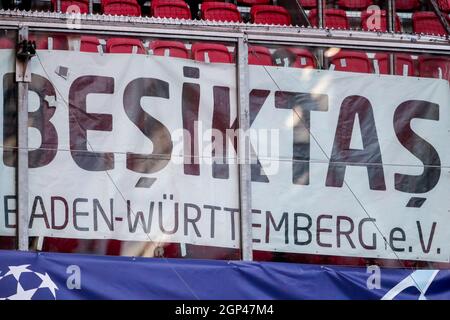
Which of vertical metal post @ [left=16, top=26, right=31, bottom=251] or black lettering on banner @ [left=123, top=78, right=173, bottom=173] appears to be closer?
vertical metal post @ [left=16, top=26, right=31, bottom=251]

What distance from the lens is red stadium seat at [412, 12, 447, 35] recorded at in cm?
1122

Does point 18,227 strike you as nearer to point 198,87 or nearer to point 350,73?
point 198,87

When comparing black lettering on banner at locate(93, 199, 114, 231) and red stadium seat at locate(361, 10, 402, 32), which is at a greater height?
red stadium seat at locate(361, 10, 402, 32)

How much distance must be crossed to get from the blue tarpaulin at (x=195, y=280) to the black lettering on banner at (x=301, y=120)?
705 mm

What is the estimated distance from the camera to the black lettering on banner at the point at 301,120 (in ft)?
27.9

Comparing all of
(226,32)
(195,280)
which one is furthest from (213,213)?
(226,32)

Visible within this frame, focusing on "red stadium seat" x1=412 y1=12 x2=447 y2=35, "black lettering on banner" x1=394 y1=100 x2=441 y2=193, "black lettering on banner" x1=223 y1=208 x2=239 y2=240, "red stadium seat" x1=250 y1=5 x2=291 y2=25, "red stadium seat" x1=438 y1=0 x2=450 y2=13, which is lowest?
A: "black lettering on banner" x1=223 y1=208 x2=239 y2=240

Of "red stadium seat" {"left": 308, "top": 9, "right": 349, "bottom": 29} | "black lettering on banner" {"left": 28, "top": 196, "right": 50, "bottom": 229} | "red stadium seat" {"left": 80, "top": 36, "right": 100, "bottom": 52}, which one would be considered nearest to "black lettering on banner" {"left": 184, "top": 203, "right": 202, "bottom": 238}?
"black lettering on banner" {"left": 28, "top": 196, "right": 50, "bottom": 229}

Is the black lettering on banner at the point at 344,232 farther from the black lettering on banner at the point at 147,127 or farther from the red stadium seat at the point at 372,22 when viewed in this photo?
the red stadium seat at the point at 372,22

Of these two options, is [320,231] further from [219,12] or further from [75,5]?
[75,5]

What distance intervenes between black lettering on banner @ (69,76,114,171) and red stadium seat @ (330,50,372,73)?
5.67ft

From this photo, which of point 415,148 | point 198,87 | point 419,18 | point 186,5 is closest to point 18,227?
point 198,87

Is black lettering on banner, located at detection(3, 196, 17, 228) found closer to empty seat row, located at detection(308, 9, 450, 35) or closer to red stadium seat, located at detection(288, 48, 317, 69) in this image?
red stadium seat, located at detection(288, 48, 317, 69)

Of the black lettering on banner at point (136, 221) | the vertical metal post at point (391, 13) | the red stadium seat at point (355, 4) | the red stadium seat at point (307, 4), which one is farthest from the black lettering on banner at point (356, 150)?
the red stadium seat at point (307, 4)
